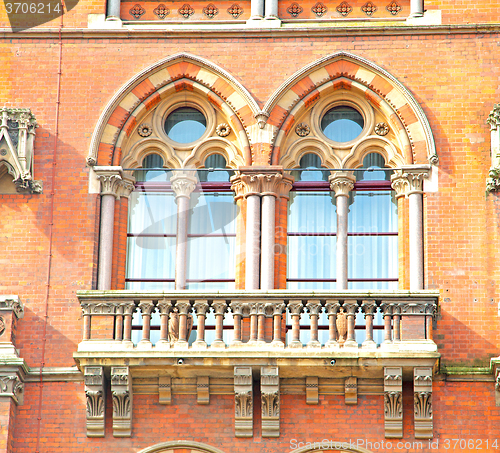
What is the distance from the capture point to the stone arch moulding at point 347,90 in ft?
68.3

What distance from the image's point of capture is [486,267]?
19.9 m

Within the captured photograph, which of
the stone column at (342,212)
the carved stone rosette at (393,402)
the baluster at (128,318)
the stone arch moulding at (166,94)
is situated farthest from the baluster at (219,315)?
the stone arch moulding at (166,94)

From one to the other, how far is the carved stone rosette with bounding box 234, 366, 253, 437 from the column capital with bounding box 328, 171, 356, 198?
3798mm

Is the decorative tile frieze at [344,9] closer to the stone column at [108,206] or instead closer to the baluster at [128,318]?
the stone column at [108,206]

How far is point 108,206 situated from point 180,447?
13.8ft

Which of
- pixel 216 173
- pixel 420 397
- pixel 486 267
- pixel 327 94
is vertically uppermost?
pixel 327 94

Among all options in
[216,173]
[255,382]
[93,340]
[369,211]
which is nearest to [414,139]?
[369,211]

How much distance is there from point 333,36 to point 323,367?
5.99m

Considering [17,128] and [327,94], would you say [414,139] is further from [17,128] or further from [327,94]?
[17,128]

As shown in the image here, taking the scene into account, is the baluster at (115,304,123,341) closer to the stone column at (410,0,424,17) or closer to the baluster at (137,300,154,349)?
the baluster at (137,300,154,349)

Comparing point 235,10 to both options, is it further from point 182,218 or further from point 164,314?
point 164,314

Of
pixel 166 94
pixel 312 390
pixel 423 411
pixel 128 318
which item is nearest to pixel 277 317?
pixel 312 390

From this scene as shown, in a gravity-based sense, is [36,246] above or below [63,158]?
below

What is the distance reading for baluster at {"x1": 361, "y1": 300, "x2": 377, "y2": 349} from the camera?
741 inches
